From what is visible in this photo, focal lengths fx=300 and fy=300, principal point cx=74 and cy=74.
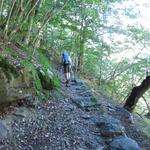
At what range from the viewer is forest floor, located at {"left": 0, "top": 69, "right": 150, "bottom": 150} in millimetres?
6078

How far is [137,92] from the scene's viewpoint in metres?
10.9

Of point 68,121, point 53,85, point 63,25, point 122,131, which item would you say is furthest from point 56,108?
point 63,25

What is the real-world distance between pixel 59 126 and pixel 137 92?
181 inches

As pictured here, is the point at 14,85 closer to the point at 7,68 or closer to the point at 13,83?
the point at 13,83

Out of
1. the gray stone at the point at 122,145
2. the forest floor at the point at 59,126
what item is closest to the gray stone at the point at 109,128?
the forest floor at the point at 59,126

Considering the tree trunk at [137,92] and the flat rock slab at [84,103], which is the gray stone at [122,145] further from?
the tree trunk at [137,92]

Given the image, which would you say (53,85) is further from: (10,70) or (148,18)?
(148,18)

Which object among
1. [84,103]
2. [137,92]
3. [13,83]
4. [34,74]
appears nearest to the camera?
[13,83]

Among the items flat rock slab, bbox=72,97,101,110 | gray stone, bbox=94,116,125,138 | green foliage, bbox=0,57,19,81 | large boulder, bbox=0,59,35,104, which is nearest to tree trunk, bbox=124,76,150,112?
flat rock slab, bbox=72,97,101,110

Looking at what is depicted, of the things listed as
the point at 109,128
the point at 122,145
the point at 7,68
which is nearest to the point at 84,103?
the point at 109,128

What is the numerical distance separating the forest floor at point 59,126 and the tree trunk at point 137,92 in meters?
1.20

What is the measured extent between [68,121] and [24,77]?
5.24 feet

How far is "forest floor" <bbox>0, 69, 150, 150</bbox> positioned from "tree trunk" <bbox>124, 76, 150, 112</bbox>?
3.92 feet

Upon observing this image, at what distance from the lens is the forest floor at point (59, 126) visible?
239 inches
